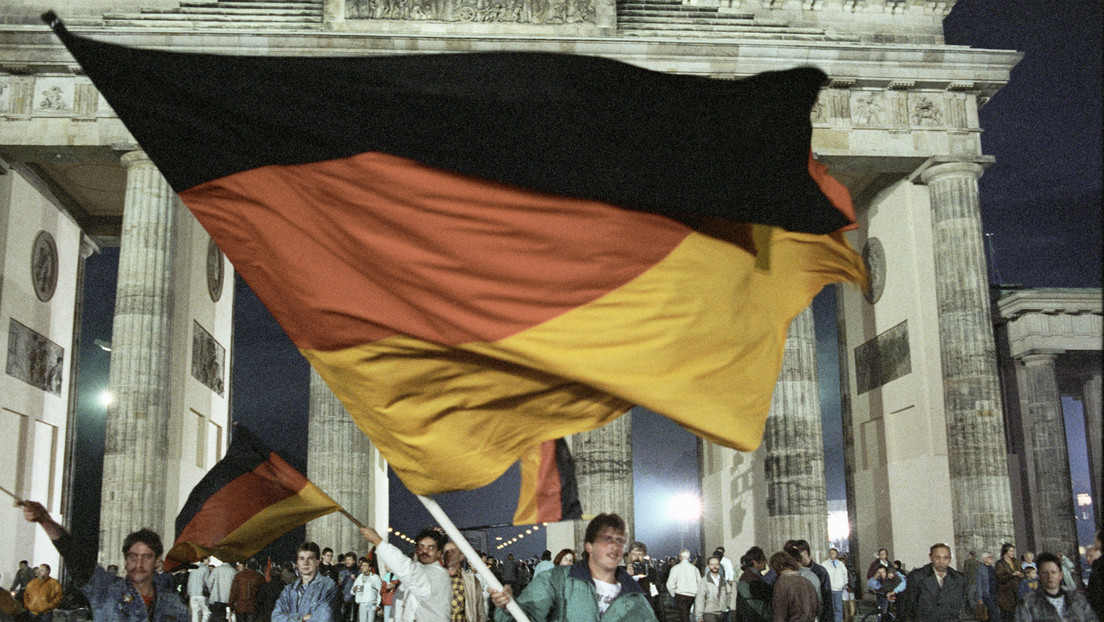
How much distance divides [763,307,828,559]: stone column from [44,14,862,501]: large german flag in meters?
20.8

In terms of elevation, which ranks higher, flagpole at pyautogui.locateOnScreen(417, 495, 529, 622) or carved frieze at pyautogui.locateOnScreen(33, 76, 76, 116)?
carved frieze at pyautogui.locateOnScreen(33, 76, 76, 116)

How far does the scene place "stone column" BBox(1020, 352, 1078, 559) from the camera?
33.3 meters

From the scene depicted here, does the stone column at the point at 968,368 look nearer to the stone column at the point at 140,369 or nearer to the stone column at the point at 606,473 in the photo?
the stone column at the point at 606,473

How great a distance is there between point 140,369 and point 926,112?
19.8 meters

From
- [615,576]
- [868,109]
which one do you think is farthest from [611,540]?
[868,109]

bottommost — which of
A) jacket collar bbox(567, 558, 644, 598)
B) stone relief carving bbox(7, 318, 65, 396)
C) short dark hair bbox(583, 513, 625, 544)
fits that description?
jacket collar bbox(567, 558, 644, 598)

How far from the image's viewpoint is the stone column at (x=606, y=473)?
25859 mm

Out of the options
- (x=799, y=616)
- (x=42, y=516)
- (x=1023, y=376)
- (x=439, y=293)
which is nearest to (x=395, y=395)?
(x=439, y=293)

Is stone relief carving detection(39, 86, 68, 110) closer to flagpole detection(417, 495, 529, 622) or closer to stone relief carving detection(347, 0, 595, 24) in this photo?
stone relief carving detection(347, 0, 595, 24)

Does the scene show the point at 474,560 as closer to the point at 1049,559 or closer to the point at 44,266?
the point at 1049,559

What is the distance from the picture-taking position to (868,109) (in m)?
26.8

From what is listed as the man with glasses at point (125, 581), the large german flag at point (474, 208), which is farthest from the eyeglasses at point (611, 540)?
the man with glasses at point (125, 581)

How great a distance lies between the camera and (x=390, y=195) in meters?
5.40

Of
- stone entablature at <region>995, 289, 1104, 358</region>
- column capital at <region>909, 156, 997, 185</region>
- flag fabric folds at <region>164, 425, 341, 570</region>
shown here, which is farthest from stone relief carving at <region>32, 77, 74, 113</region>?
stone entablature at <region>995, 289, 1104, 358</region>
